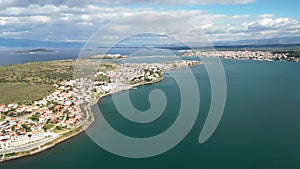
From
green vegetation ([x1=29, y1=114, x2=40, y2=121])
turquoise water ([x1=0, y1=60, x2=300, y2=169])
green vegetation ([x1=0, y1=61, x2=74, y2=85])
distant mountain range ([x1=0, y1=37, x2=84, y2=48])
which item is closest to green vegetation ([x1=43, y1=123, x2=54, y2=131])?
green vegetation ([x1=29, y1=114, x2=40, y2=121])

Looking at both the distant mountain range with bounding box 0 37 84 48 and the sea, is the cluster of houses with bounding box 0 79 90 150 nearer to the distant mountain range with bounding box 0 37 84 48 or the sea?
the sea

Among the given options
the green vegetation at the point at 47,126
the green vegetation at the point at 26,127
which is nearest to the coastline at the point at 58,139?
the green vegetation at the point at 47,126

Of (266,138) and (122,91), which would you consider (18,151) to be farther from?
(122,91)

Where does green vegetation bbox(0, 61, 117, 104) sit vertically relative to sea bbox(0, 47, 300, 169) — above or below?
Answer: above

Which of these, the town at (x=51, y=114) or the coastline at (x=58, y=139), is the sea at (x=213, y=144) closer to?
the coastline at (x=58, y=139)

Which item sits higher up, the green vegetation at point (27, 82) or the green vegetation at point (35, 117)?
the green vegetation at point (27, 82)

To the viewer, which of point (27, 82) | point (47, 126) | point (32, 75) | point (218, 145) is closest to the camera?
point (218, 145)

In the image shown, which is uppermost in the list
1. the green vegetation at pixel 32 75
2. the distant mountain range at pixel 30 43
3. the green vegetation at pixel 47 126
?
the distant mountain range at pixel 30 43

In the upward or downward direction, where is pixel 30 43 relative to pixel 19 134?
upward

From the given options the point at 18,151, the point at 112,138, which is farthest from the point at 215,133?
the point at 18,151

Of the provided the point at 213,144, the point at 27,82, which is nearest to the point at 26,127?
the point at 213,144

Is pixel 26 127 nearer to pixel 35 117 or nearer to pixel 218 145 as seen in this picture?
pixel 35 117

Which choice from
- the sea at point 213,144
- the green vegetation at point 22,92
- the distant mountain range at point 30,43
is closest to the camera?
the sea at point 213,144
